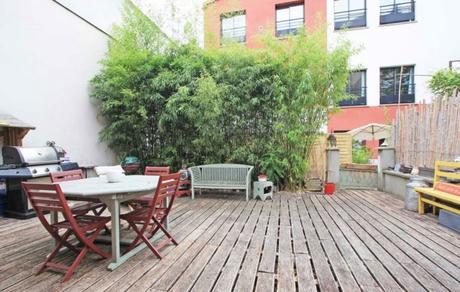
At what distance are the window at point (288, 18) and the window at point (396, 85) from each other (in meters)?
3.40

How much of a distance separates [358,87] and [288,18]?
3618 millimetres

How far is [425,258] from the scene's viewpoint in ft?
7.05

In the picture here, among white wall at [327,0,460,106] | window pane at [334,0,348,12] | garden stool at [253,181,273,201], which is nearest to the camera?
garden stool at [253,181,273,201]

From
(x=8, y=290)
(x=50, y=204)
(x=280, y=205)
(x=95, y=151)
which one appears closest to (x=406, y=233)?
(x=280, y=205)

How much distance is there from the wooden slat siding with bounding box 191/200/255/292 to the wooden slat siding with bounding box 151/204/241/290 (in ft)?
0.56

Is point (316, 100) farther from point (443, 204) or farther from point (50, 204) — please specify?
point (50, 204)

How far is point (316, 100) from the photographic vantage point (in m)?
4.71

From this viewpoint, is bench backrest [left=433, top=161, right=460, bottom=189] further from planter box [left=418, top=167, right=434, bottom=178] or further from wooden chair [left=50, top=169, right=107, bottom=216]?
wooden chair [left=50, top=169, right=107, bottom=216]

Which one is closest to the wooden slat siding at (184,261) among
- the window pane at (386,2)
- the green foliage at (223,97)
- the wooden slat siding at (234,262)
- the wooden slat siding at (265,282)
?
the wooden slat siding at (234,262)

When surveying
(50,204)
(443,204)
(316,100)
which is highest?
(316,100)

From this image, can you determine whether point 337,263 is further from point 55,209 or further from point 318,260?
point 55,209

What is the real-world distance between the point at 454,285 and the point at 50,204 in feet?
9.90

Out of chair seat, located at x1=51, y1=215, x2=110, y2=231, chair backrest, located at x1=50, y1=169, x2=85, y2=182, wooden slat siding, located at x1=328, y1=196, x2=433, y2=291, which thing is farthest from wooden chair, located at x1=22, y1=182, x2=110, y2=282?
wooden slat siding, located at x1=328, y1=196, x2=433, y2=291

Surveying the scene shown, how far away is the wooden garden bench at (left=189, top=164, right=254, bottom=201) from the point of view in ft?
15.0
